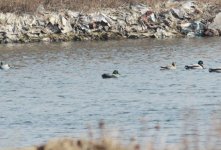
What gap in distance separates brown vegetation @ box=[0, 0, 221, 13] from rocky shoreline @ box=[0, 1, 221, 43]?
873mm

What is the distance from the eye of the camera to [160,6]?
66.1m

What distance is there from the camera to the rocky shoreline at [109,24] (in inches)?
2372

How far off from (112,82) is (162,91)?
4858 mm

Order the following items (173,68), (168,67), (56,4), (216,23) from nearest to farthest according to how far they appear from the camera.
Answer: (168,67), (173,68), (216,23), (56,4)

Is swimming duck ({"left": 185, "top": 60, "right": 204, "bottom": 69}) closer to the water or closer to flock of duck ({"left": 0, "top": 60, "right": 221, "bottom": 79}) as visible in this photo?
flock of duck ({"left": 0, "top": 60, "right": 221, "bottom": 79})

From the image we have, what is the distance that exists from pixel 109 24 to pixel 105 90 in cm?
3018

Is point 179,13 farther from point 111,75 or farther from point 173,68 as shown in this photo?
point 111,75

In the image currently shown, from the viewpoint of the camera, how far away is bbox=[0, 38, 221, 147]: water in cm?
2101

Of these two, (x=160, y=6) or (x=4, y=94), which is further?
(x=160, y=6)

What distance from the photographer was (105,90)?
105 ft

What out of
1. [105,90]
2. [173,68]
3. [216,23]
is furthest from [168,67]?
[216,23]

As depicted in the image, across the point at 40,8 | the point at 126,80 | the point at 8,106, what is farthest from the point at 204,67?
the point at 40,8

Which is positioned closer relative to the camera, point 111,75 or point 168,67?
point 111,75

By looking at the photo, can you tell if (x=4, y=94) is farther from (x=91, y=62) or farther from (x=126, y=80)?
(x=91, y=62)
